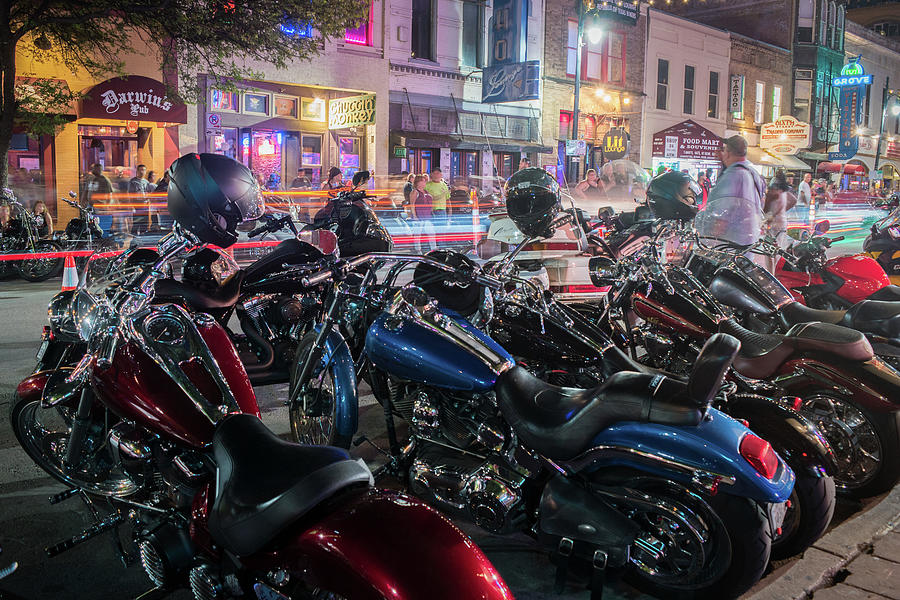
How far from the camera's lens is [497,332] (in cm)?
428

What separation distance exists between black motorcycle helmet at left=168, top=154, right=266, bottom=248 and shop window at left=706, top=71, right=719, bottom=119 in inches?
1240

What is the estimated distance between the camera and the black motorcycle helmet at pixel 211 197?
4.05 metres

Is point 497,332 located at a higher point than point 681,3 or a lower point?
lower

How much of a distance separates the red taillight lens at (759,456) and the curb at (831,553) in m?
0.72

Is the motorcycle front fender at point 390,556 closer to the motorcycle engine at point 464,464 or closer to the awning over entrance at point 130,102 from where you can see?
the motorcycle engine at point 464,464

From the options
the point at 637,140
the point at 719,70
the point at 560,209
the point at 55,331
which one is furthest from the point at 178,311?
the point at 719,70

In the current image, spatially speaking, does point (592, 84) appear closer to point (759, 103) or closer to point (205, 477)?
point (759, 103)

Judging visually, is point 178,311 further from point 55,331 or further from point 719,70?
point 719,70

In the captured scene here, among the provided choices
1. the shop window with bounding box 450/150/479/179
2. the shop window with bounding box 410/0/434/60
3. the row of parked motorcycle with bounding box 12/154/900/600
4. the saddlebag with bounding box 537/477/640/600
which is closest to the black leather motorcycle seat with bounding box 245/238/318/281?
the row of parked motorcycle with bounding box 12/154/900/600

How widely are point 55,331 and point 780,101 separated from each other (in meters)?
38.8

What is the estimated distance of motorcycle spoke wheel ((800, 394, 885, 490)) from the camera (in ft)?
13.0

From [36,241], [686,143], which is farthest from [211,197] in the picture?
[686,143]

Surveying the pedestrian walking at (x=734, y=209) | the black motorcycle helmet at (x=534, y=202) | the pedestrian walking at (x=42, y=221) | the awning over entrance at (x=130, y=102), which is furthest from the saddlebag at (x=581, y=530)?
the awning over entrance at (x=130, y=102)

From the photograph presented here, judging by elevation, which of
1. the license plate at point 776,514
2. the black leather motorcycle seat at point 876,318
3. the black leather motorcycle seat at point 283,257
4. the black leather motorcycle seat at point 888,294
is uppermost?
the black leather motorcycle seat at point 283,257
